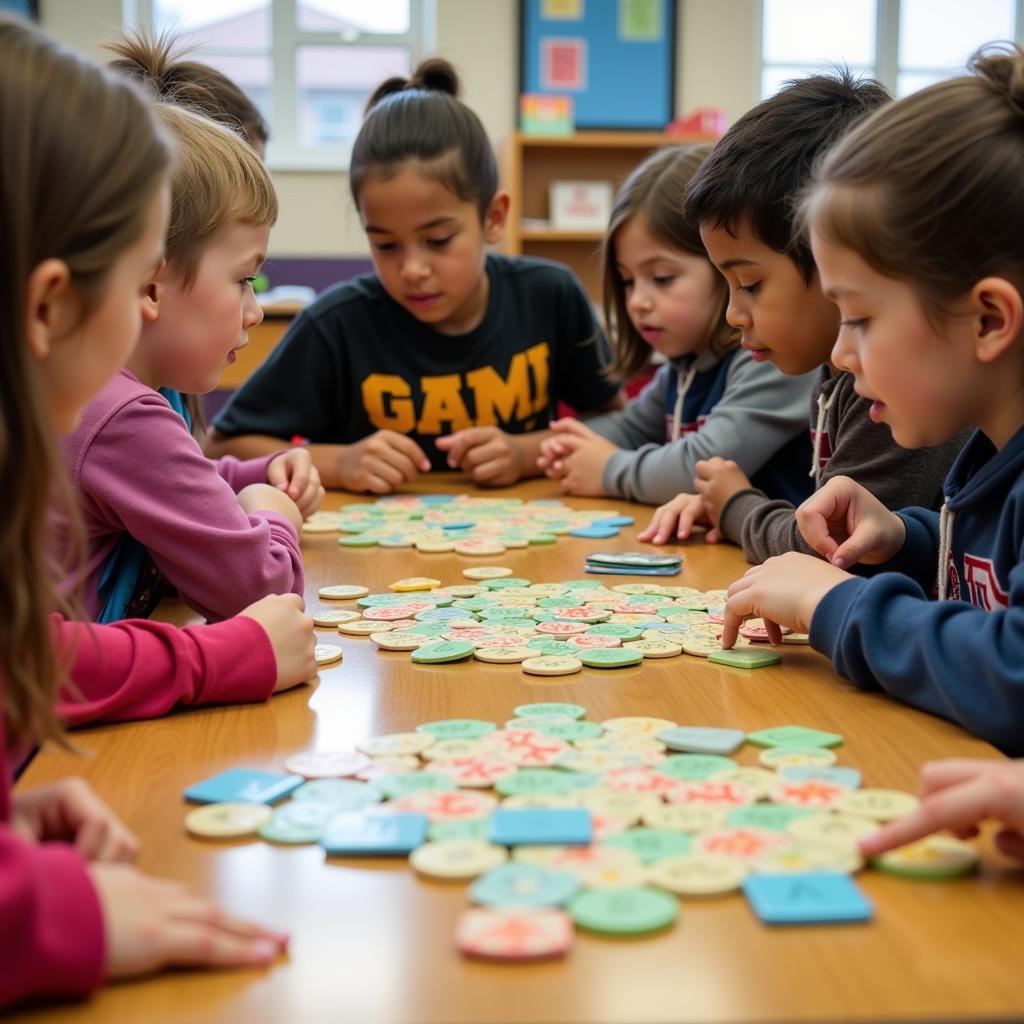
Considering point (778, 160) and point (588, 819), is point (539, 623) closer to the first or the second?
point (588, 819)

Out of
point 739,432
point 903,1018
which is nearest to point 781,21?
point 739,432

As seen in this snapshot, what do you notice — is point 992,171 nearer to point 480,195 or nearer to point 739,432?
point 739,432

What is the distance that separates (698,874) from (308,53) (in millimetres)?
5524

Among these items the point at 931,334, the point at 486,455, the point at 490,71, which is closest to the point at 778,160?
the point at 931,334

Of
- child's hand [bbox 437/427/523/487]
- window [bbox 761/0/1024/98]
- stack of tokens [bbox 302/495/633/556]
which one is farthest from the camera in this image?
window [bbox 761/0/1024/98]

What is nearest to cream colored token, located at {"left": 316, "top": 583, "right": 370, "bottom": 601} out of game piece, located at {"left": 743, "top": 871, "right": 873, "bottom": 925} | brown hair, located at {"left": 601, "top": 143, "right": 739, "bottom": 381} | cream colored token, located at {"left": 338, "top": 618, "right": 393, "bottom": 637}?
cream colored token, located at {"left": 338, "top": 618, "right": 393, "bottom": 637}

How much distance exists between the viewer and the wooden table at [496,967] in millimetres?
509

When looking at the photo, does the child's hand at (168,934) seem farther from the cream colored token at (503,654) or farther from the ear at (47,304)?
the cream colored token at (503,654)

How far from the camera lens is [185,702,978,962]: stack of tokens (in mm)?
590

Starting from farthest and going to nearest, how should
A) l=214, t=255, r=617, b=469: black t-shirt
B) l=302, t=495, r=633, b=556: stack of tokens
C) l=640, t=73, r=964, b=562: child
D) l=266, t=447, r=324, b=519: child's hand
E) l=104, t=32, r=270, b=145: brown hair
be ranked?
l=214, t=255, r=617, b=469: black t-shirt, l=104, t=32, r=270, b=145: brown hair, l=266, t=447, r=324, b=519: child's hand, l=302, t=495, r=633, b=556: stack of tokens, l=640, t=73, r=964, b=562: child

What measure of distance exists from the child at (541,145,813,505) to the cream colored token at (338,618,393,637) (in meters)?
0.83

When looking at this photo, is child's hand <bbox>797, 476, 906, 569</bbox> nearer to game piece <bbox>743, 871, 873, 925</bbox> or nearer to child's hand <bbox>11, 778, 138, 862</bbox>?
game piece <bbox>743, 871, 873, 925</bbox>

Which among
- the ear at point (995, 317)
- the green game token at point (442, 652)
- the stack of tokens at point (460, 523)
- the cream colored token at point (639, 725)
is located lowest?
the stack of tokens at point (460, 523)

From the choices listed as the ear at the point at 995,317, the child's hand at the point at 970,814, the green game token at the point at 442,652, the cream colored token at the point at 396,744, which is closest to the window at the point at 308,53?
the green game token at the point at 442,652
